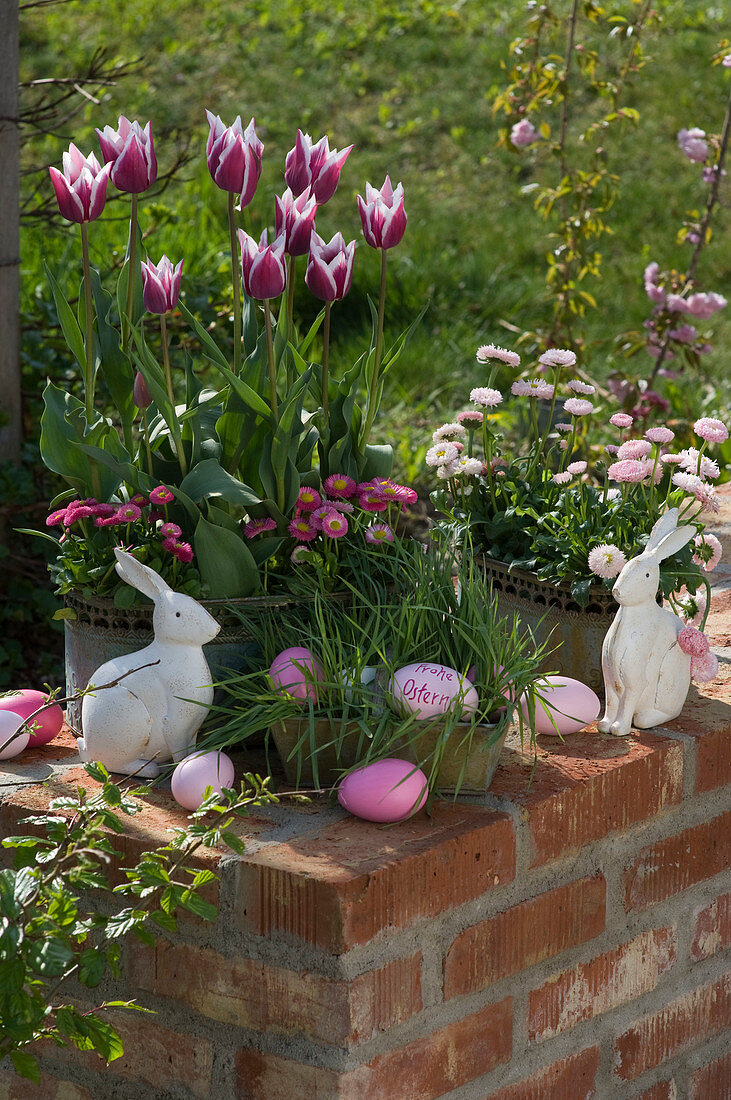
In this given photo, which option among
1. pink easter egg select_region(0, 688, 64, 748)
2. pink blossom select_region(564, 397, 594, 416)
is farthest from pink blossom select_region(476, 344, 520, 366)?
pink easter egg select_region(0, 688, 64, 748)

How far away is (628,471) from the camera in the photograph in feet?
5.50

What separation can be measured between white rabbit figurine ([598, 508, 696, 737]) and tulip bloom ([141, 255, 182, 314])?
65 centimetres

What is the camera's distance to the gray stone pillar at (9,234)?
2.72 metres

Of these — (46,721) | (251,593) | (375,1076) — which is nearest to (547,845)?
(375,1076)

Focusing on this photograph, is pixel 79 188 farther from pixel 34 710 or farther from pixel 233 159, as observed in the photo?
pixel 34 710

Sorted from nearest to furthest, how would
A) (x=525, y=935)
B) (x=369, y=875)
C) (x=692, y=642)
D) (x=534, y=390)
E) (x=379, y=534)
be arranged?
1. (x=369, y=875)
2. (x=525, y=935)
3. (x=692, y=642)
4. (x=379, y=534)
5. (x=534, y=390)

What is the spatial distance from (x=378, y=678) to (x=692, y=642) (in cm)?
40

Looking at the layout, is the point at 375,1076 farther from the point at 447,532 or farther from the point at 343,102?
the point at 343,102

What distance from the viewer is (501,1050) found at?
56.8 inches

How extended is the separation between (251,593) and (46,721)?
31cm

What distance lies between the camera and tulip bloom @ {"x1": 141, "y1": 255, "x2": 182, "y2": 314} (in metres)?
1.53

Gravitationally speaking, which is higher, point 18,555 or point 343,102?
point 343,102

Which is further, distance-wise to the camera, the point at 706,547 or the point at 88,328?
the point at 706,547

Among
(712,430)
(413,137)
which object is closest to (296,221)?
(712,430)
